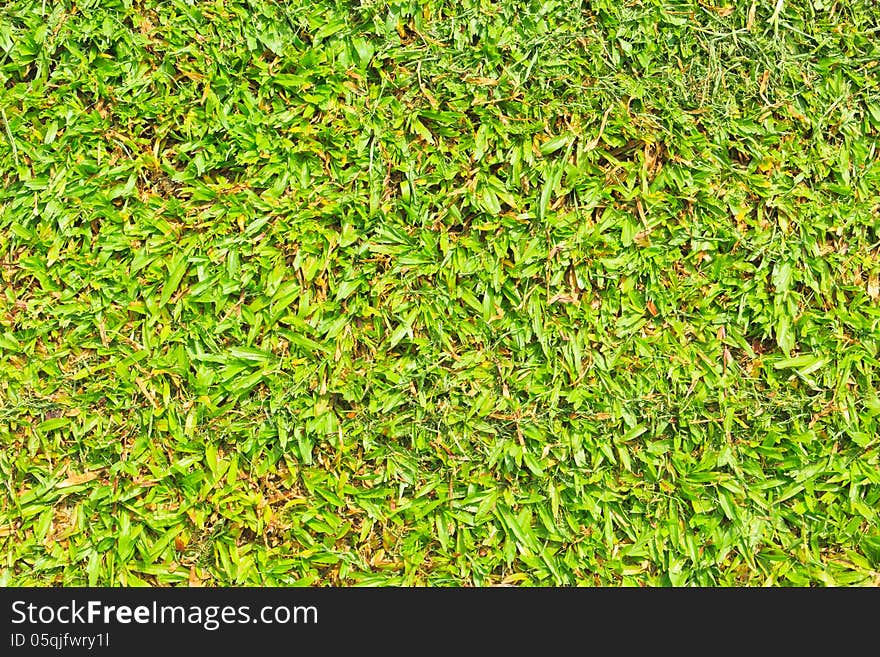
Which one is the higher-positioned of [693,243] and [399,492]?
[693,243]

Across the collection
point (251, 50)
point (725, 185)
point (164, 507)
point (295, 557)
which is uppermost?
point (251, 50)

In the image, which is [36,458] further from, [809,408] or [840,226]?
[840,226]

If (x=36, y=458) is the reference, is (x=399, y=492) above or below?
below

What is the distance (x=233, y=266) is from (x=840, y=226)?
191 centimetres

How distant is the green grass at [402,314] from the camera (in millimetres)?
2455

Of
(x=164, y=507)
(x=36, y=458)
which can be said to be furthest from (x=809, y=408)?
(x=36, y=458)

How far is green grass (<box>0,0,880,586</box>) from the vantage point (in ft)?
8.05

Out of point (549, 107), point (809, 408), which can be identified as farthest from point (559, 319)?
point (809, 408)

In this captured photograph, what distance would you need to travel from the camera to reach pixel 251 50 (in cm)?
245

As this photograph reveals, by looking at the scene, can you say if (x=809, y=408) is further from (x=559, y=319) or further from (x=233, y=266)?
(x=233, y=266)

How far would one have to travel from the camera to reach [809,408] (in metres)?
2.51

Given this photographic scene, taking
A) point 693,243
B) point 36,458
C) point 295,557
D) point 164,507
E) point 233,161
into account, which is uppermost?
point 233,161

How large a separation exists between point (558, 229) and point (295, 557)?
1.31 m

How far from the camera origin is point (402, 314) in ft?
8.08
